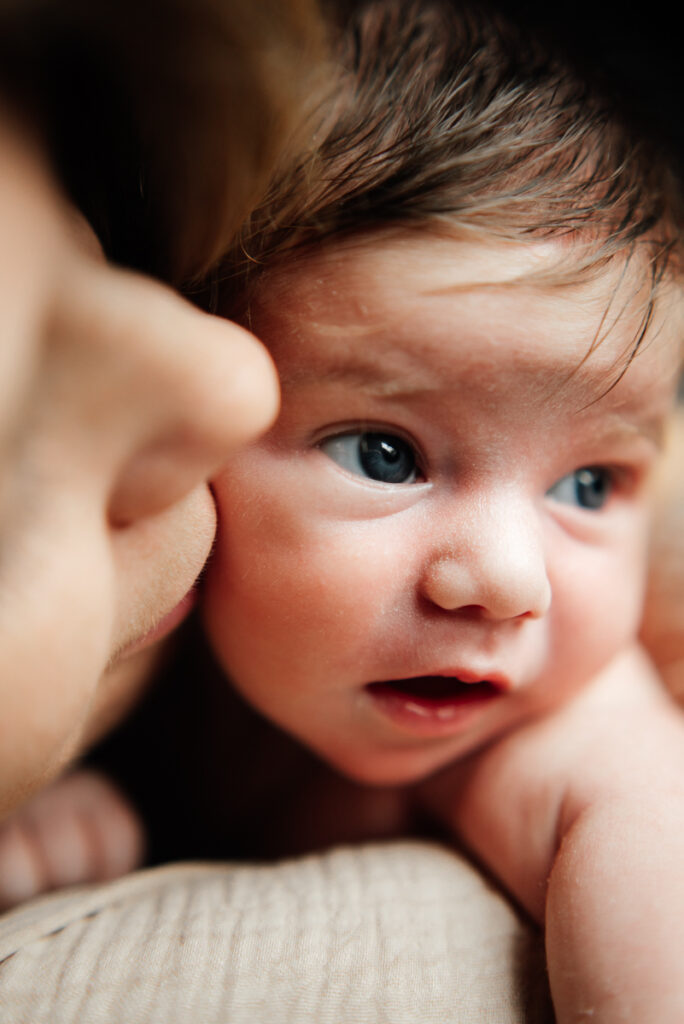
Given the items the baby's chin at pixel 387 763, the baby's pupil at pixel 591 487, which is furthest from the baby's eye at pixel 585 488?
the baby's chin at pixel 387 763

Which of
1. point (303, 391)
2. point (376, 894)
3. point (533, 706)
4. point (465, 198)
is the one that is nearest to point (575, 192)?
point (465, 198)

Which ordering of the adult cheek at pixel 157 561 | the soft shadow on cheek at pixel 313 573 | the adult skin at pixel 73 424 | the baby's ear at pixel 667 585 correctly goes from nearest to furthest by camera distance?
1. the adult skin at pixel 73 424
2. the adult cheek at pixel 157 561
3. the soft shadow on cheek at pixel 313 573
4. the baby's ear at pixel 667 585

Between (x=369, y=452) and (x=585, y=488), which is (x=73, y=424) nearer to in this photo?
(x=369, y=452)

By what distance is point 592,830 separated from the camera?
0.61m

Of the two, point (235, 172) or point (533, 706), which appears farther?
point (533, 706)

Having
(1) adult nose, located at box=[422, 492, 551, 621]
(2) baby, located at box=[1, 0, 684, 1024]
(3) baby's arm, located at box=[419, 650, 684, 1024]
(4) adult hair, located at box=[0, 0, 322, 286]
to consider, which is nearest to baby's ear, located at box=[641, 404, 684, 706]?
(3) baby's arm, located at box=[419, 650, 684, 1024]

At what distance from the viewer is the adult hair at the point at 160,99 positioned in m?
0.41

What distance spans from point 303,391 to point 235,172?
0.18 metres

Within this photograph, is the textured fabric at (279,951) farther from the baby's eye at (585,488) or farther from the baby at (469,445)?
the baby's eye at (585,488)

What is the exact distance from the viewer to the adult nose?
593mm

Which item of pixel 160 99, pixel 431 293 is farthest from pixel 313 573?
pixel 160 99

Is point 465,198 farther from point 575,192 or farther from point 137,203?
point 137,203

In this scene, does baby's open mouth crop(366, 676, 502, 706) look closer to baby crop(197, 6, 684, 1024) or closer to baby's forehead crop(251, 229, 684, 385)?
baby crop(197, 6, 684, 1024)

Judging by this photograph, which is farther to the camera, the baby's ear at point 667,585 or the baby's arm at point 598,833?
the baby's ear at point 667,585
